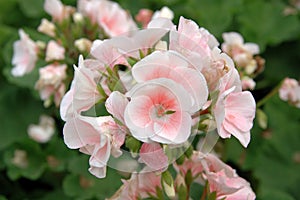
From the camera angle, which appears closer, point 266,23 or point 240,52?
point 240,52

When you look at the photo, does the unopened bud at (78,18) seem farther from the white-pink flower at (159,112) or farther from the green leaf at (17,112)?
the white-pink flower at (159,112)

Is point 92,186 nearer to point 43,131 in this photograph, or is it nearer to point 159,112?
point 43,131

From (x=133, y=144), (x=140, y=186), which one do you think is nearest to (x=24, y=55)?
(x=140, y=186)

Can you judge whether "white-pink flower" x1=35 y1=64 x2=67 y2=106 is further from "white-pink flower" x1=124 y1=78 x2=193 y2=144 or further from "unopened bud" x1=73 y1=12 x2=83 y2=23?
"white-pink flower" x1=124 y1=78 x2=193 y2=144

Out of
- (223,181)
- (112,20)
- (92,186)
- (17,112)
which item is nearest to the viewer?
(223,181)

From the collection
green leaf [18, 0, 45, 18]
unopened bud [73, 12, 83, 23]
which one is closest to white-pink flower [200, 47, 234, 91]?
unopened bud [73, 12, 83, 23]

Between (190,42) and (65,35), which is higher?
(190,42)

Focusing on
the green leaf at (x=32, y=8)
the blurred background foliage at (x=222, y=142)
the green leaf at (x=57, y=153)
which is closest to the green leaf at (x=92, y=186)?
the blurred background foliage at (x=222, y=142)

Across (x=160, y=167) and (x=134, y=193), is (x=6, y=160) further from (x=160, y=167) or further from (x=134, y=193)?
(x=160, y=167)
